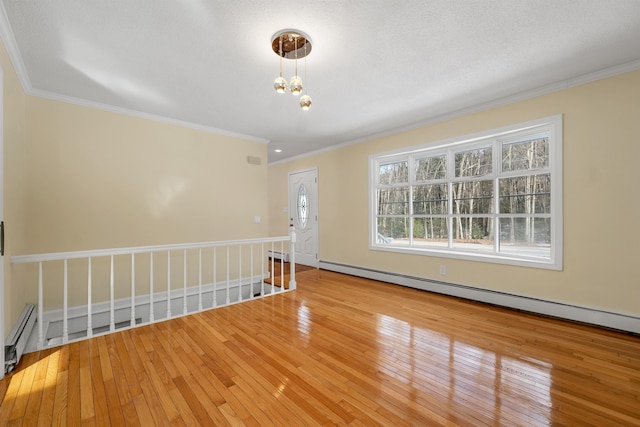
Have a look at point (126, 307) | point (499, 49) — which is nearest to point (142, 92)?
point (126, 307)

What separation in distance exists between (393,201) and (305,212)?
2.27 meters

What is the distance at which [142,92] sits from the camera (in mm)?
3078

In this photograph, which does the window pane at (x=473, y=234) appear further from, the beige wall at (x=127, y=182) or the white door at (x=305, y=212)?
the beige wall at (x=127, y=182)

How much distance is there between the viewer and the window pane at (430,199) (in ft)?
13.5

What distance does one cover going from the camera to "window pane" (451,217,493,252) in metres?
3.68

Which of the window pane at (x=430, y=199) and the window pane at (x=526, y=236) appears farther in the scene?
the window pane at (x=430, y=199)

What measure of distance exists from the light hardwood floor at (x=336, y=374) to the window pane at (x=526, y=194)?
1.27 meters

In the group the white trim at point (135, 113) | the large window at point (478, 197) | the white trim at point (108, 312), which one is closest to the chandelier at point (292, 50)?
the white trim at point (108, 312)

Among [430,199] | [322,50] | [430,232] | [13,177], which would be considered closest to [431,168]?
[430,199]

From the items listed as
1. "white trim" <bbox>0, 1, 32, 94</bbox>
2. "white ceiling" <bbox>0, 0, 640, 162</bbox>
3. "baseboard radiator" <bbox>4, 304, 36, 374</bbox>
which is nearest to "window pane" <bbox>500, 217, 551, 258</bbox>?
"white ceiling" <bbox>0, 0, 640, 162</bbox>

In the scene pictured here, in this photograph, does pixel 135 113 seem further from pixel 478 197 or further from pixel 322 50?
pixel 478 197

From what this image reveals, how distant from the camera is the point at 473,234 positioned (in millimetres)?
3824

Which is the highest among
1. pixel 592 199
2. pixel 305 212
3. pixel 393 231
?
pixel 592 199

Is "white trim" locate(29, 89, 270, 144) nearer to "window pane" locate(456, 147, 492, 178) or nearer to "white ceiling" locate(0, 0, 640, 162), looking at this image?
"white ceiling" locate(0, 0, 640, 162)
